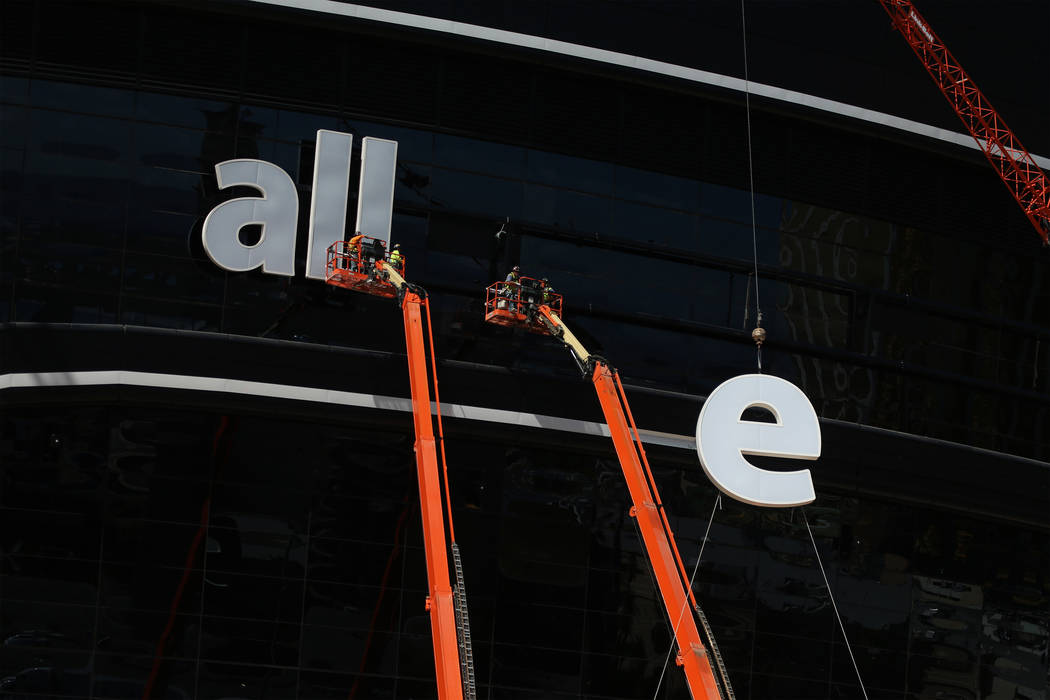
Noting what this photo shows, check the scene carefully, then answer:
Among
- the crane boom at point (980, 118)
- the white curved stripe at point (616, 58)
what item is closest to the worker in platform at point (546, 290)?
the white curved stripe at point (616, 58)

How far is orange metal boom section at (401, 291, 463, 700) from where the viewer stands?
19.6 m

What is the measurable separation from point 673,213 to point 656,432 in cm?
644

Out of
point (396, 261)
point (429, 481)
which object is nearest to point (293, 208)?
point (396, 261)

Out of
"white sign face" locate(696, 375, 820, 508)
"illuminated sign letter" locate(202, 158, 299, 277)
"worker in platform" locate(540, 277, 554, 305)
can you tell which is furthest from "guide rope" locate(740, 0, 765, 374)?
"illuminated sign letter" locate(202, 158, 299, 277)

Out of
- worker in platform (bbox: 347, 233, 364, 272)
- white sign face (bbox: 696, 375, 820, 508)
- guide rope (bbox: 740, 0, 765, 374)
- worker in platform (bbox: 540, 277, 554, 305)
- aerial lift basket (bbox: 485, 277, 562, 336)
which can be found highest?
guide rope (bbox: 740, 0, 765, 374)

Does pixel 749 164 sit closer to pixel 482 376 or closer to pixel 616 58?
pixel 616 58

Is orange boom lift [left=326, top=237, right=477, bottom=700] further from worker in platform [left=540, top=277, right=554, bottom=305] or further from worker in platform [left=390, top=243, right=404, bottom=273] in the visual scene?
worker in platform [left=540, top=277, right=554, bottom=305]

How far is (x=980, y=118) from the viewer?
32469mm

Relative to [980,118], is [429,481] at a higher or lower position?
lower

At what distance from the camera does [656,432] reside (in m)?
29.0

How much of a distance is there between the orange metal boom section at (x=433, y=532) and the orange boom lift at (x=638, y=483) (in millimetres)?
3106

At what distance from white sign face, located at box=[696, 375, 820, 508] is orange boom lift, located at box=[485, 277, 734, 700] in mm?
1876

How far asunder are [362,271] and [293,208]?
11.2 ft

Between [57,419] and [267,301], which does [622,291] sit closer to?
[267,301]
